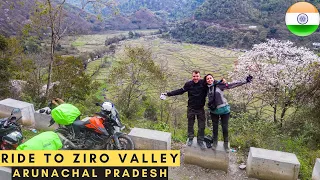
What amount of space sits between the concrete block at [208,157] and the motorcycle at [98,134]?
1.08m

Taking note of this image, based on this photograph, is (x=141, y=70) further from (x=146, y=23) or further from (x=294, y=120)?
(x=146, y=23)

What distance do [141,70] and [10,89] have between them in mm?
7736

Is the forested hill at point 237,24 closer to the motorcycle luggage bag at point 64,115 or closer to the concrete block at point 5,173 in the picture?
the motorcycle luggage bag at point 64,115

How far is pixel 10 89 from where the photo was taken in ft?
44.4

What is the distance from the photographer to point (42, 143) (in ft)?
11.5

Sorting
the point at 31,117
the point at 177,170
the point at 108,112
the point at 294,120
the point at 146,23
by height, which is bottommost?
the point at 294,120

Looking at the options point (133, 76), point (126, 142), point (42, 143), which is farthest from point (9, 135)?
point (133, 76)

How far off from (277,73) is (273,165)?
12.1 metres

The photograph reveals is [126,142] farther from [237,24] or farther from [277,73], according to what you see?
[237,24]

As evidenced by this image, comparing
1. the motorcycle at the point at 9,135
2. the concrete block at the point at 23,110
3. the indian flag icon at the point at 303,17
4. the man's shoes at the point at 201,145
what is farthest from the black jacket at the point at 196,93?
the concrete block at the point at 23,110

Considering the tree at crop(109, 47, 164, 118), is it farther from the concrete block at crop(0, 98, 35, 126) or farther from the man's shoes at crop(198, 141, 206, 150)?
the man's shoes at crop(198, 141, 206, 150)

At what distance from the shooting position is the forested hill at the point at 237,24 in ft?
159

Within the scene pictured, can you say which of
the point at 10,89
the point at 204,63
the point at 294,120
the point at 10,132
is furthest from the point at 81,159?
the point at 204,63

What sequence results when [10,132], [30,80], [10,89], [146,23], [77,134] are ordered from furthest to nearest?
[146,23], [30,80], [10,89], [77,134], [10,132]
